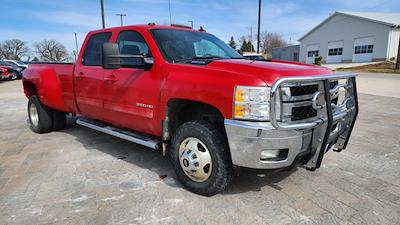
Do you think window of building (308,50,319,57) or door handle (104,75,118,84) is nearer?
door handle (104,75,118,84)

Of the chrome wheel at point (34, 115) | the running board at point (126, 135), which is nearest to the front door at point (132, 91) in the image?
the running board at point (126, 135)

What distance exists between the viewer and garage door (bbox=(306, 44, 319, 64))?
4516cm

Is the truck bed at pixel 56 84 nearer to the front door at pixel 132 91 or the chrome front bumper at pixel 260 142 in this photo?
the front door at pixel 132 91

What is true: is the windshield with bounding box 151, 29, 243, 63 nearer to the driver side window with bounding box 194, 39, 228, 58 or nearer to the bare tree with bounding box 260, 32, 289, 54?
the driver side window with bounding box 194, 39, 228, 58

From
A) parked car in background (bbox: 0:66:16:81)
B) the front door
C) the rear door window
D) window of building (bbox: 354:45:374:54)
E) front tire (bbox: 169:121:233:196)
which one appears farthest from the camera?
window of building (bbox: 354:45:374:54)

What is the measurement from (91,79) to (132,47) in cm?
94

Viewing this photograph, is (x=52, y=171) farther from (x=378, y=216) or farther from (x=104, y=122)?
(x=378, y=216)

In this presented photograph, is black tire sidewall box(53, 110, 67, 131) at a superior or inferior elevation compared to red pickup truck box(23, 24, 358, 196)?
inferior

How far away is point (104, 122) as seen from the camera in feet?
16.6

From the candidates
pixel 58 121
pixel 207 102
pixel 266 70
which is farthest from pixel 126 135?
pixel 58 121

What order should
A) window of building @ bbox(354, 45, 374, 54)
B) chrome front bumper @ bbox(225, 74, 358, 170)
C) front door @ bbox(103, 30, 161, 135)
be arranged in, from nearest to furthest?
chrome front bumper @ bbox(225, 74, 358, 170), front door @ bbox(103, 30, 161, 135), window of building @ bbox(354, 45, 374, 54)

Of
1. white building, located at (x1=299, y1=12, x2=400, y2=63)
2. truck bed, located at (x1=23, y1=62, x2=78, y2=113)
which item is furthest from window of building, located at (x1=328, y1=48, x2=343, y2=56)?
truck bed, located at (x1=23, y1=62, x2=78, y2=113)

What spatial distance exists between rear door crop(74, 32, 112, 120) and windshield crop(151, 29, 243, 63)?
3.52ft

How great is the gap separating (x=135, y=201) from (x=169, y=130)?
2.92ft
